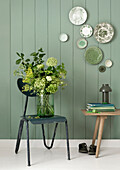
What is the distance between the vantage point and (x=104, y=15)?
2.82 meters

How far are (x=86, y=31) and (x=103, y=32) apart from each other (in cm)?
22

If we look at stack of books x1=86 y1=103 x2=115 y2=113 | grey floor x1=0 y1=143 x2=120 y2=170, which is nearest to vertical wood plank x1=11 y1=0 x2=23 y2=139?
grey floor x1=0 y1=143 x2=120 y2=170

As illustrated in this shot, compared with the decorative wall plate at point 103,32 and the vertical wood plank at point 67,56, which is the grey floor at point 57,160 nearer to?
the vertical wood plank at point 67,56

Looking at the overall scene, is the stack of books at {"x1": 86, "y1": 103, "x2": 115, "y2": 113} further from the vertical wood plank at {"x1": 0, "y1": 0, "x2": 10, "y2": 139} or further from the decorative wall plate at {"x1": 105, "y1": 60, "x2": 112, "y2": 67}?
the vertical wood plank at {"x1": 0, "y1": 0, "x2": 10, "y2": 139}

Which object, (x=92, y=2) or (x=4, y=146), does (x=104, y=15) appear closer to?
(x=92, y=2)

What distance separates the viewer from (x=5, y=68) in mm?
2834

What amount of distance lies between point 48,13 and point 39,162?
6.00 ft

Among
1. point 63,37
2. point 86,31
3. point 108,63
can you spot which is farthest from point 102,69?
point 63,37

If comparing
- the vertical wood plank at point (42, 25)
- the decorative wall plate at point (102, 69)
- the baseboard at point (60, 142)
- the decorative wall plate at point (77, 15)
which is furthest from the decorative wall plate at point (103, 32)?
the baseboard at point (60, 142)

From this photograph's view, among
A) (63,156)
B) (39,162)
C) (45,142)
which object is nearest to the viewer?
(39,162)

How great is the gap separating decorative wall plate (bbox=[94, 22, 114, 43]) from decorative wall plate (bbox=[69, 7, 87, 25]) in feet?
0.70

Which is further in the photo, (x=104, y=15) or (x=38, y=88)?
(x=104, y=15)

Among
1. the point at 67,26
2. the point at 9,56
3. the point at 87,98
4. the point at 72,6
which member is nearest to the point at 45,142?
the point at 87,98

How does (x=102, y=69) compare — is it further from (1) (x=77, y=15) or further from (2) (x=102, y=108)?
(1) (x=77, y=15)
